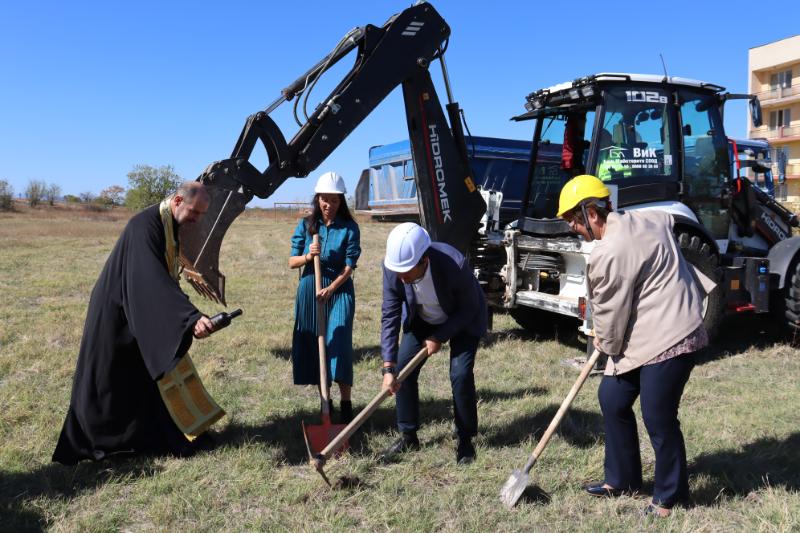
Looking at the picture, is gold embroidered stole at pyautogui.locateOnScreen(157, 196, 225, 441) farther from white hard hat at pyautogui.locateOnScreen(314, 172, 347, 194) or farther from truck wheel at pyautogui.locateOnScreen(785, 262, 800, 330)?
A: truck wheel at pyautogui.locateOnScreen(785, 262, 800, 330)

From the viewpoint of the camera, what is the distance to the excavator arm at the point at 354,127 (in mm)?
5086

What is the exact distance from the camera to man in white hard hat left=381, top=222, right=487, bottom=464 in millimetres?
3764

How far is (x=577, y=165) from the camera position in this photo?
6.86 m

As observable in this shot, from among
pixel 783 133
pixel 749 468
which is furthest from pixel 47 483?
pixel 783 133

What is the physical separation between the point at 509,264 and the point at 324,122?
106 inches

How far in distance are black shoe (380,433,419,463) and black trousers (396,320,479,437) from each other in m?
0.13

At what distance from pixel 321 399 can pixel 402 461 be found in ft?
2.26

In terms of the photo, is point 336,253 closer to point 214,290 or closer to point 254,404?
point 214,290

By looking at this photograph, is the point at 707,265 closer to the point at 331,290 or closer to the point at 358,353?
the point at 358,353

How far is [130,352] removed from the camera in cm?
402

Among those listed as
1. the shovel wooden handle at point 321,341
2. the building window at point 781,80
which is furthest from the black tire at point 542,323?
the building window at point 781,80

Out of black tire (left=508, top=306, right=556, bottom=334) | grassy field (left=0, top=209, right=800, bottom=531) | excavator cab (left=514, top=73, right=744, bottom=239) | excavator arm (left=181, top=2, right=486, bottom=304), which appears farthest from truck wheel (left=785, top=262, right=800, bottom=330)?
excavator arm (left=181, top=2, right=486, bottom=304)

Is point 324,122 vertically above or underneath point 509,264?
above

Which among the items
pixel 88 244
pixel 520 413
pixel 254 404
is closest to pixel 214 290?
pixel 254 404
